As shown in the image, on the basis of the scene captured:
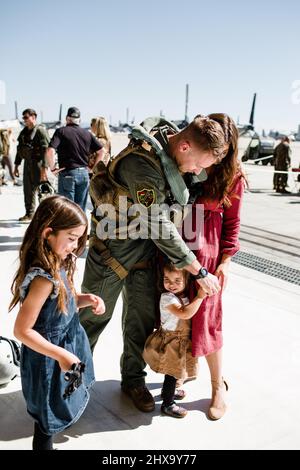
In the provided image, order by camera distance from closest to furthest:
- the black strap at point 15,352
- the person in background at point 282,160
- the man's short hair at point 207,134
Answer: the man's short hair at point 207,134 < the black strap at point 15,352 < the person in background at point 282,160

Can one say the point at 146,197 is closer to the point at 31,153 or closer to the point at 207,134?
the point at 207,134

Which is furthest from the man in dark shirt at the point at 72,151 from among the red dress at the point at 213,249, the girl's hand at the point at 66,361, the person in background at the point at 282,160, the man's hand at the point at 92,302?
the person in background at the point at 282,160

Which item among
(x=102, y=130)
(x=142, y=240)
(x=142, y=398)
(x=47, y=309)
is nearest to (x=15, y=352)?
(x=142, y=398)

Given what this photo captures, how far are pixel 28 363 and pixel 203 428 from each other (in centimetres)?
101

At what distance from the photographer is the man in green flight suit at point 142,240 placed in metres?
2.08

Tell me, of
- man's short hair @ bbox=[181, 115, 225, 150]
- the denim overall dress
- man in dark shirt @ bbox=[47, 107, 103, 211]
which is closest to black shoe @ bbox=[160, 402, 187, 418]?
the denim overall dress

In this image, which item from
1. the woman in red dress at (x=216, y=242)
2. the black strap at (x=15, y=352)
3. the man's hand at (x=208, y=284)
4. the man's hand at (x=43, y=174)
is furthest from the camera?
the man's hand at (x=43, y=174)

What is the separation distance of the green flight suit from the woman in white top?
11cm

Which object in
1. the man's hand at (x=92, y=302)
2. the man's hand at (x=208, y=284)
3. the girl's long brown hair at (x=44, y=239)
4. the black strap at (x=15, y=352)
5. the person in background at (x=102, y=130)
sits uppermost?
the person in background at (x=102, y=130)

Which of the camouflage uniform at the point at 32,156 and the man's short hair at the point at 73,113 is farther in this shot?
the camouflage uniform at the point at 32,156

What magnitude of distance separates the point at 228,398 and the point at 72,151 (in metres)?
3.60

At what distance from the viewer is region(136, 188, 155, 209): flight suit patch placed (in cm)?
206

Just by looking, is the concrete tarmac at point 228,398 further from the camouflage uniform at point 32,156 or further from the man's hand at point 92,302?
the camouflage uniform at point 32,156

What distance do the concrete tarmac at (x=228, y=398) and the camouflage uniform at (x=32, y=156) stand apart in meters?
2.51
